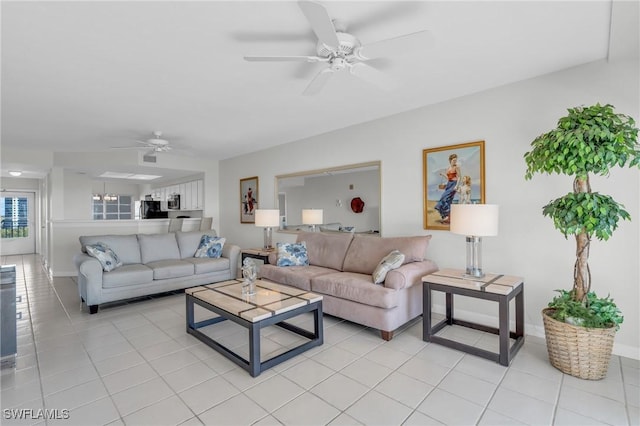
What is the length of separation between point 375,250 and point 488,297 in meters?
1.36

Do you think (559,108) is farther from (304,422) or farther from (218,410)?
(218,410)

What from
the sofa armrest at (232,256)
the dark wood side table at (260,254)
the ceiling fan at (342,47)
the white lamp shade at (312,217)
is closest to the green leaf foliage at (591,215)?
the ceiling fan at (342,47)

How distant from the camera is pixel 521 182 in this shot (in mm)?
2945

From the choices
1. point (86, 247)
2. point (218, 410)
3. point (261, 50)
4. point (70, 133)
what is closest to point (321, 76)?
point (261, 50)

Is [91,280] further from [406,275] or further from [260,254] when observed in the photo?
[406,275]

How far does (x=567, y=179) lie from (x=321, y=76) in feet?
7.57

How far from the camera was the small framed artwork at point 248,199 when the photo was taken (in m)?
6.00

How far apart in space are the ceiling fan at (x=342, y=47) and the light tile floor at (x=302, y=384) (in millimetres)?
2187

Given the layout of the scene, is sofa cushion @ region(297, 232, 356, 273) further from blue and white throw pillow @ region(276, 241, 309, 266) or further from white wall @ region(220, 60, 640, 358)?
white wall @ region(220, 60, 640, 358)

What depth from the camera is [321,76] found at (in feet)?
7.59

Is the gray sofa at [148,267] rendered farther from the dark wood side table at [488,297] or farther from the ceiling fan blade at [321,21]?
the ceiling fan blade at [321,21]

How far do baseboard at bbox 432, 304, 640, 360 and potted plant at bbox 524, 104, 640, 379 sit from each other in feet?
1.85

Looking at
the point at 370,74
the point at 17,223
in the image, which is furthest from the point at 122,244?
the point at 17,223

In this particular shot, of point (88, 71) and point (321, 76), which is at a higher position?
point (88, 71)
